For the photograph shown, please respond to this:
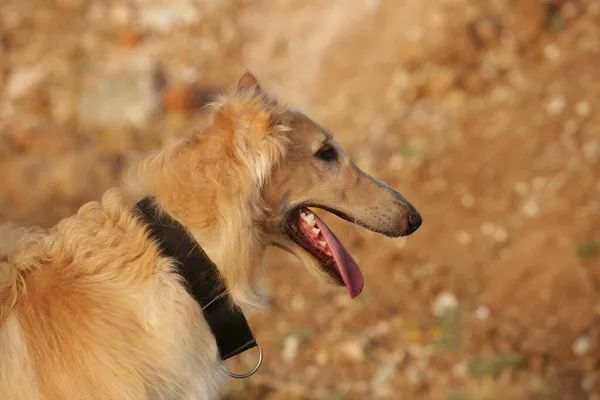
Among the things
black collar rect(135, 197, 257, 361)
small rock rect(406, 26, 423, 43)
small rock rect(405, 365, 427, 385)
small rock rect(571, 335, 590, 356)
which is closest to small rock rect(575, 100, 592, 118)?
A: small rock rect(406, 26, 423, 43)

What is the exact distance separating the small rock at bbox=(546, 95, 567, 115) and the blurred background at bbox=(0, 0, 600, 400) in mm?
27

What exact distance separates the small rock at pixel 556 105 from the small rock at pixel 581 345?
3036 mm

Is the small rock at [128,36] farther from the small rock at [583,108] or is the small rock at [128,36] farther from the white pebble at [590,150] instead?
the white pebble at [590,150]

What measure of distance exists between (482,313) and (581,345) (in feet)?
2.60

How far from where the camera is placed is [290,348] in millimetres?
6129

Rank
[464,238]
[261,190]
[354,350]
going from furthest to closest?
1. [464,238]
2. [354,350]
3. [261,190]

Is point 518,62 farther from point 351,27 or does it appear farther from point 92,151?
point 92,151

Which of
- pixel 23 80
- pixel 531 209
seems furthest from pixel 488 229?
pixel 23 80

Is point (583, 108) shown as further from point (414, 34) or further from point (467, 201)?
point (414, 34)

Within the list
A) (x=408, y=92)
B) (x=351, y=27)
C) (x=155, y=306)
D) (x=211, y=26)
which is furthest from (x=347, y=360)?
(x=211, y=26)

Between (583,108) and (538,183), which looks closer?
(538,183)

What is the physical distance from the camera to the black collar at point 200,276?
2.96m

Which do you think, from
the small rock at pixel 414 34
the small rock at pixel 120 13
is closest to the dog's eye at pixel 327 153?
the small rock at pixel 414 34

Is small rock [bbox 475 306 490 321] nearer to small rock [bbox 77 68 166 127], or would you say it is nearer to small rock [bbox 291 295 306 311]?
small rock [bbox 291 295 306 311]
